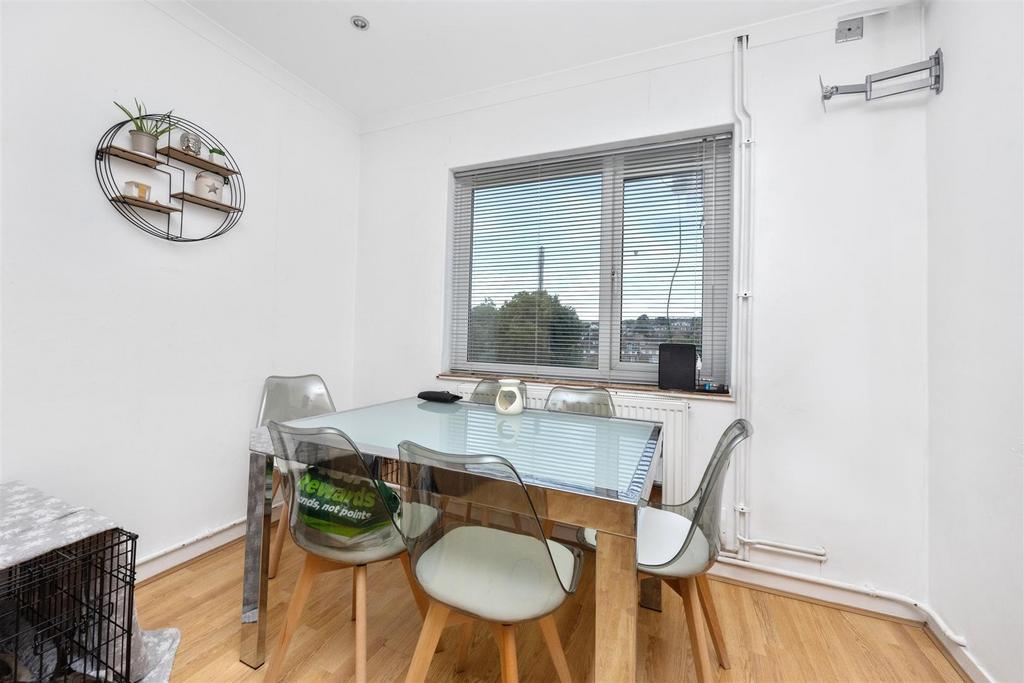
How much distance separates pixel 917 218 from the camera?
1840 mm

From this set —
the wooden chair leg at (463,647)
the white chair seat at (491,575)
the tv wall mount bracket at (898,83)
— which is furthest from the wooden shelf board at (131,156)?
the tv wall mount bracket at (898,83)

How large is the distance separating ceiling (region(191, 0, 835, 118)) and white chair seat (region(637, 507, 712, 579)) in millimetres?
2267

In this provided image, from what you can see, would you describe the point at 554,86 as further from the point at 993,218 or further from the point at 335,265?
the point at 993,218

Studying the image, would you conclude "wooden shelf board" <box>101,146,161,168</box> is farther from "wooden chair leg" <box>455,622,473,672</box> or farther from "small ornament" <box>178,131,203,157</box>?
"wooden chair leg" <box>455,622,473,672</box>

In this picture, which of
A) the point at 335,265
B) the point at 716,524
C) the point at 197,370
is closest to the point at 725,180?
the point at 716,524

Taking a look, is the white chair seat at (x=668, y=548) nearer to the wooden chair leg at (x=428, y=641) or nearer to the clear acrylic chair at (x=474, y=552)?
the clear acrylic chair at (x=474, y=552)

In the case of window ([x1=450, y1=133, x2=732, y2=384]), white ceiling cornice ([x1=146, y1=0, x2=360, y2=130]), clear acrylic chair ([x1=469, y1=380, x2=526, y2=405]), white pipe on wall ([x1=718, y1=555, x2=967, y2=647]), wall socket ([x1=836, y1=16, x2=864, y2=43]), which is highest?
white ceiling cornice ([x1=146, y1=0, x2=360, y2=130])

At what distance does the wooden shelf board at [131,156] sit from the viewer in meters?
1.76

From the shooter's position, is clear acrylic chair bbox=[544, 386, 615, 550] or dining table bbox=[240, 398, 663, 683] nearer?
dining table bbox=[240, 398, 663, 683]

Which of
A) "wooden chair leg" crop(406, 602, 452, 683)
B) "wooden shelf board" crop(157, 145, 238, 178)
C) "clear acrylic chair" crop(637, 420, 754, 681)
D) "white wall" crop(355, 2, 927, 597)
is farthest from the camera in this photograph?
"wooden shelf board" crop(157, 145, 238, 178)

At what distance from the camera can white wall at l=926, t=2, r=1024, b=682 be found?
50.8 inches

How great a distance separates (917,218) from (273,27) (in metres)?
3.18

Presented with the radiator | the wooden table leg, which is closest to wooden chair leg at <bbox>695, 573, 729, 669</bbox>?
the wooden table leg

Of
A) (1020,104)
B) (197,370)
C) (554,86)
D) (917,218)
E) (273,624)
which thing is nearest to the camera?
(1020,104)
